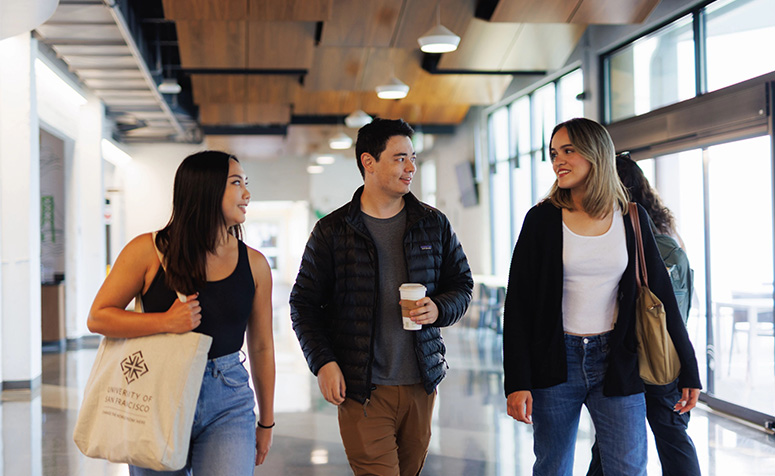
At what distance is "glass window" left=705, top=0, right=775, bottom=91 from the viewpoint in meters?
5.97

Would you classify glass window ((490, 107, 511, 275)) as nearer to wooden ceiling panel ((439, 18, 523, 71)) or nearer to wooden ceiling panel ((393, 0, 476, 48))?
wooden ceiling panel ((439, 18, 523, 71))

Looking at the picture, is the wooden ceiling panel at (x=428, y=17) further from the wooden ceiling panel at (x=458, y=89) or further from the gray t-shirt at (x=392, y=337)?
the gray t-shirt at (x=392, y=337)

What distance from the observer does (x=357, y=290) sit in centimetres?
256

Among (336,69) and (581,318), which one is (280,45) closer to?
(336,69)

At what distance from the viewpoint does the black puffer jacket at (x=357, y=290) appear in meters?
2.52

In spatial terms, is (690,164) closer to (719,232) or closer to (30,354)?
(719,232)

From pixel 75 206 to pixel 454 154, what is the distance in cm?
778

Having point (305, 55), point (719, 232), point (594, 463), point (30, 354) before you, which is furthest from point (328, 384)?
point (305, 55)

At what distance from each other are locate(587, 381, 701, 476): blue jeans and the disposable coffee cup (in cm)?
120

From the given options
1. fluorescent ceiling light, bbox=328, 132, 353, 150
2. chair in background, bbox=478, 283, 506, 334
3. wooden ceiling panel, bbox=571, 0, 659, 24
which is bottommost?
chair in background, bbox=478, 283, 506, 334

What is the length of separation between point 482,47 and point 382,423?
25.0ft

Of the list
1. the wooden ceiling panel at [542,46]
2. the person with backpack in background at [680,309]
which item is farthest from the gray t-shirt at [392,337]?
the wooden ceiling panel at [542,46]

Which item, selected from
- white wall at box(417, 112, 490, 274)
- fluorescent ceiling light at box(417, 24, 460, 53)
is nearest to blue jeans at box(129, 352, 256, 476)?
fluorescent ceiling light at box(417, 24, 460, 53)

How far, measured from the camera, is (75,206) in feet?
39.7
